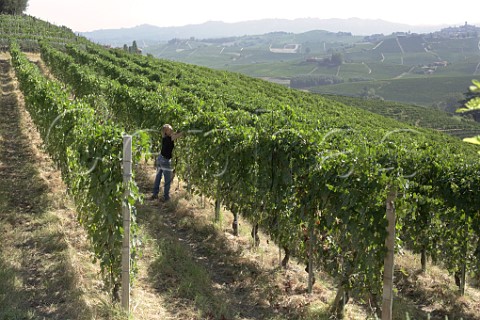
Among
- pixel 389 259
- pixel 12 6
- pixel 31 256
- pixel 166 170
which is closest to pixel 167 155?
pixel 166 170

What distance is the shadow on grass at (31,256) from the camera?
5145 millimetres

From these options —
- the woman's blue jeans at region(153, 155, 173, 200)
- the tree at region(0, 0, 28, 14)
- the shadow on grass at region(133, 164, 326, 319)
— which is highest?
the tree at region(0, 0, 28, 14)

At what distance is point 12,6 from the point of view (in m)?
73.4

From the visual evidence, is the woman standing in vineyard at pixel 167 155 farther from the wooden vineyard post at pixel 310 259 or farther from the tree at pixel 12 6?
the tree at pixel 12 6

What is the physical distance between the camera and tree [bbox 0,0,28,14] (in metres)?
72.1

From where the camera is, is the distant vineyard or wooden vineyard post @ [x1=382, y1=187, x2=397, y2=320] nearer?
wooden vineyard post @ [x1=382, y1=187, x2=397, y2=320]

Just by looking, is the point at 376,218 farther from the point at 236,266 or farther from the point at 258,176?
the point at 236,266

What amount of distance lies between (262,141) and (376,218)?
7.52ft

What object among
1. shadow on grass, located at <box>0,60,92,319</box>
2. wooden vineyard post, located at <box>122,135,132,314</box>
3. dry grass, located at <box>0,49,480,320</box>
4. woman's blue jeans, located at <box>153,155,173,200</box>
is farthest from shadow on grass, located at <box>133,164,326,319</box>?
shadow on grass, located at <box>0,60,92,319</box>

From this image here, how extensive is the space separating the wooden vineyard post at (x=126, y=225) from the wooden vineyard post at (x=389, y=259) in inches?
109

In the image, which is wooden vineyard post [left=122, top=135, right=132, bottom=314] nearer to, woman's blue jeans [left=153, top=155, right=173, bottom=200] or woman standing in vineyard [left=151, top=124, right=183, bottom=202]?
woman standing in vineyard [left=151, top=124, right=183, bottom=202]

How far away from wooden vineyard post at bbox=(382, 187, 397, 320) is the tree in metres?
80.4

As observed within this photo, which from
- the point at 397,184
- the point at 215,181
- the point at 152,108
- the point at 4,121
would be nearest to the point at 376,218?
the point at 397,184

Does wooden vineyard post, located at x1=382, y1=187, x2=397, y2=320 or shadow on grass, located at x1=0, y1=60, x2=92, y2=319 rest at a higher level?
wooden vineyard post, located at x1=382, y1=187, x2=397, y2=320
